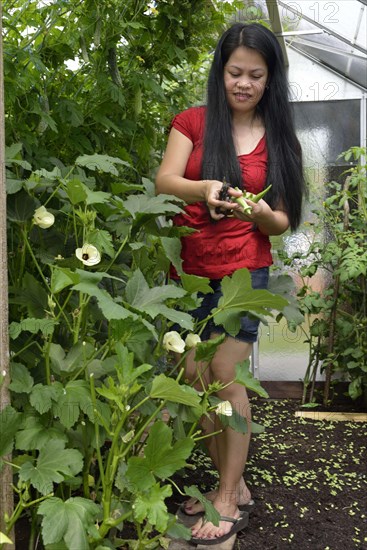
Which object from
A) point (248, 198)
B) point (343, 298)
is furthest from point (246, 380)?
point (343, 298)

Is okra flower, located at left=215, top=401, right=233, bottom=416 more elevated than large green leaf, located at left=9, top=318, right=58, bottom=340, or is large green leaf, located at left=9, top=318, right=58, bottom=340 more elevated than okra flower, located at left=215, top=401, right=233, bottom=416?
large green leaf, located at left=9, top=318, right=58, bottom=340

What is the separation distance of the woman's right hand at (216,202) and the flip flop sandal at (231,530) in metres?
0.79

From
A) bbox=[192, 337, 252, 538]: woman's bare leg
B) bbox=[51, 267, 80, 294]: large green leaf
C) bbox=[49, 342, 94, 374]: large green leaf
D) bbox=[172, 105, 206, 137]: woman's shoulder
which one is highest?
bbox=[172, 105, 206, 137]: woman's shoulder

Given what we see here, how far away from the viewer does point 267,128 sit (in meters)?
2.01

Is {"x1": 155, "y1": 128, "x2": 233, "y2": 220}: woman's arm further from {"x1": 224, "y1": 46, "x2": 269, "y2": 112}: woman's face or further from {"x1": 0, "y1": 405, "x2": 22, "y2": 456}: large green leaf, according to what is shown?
{"x1": 0, "y1": 405, "x2": 22, "y2": 456}: large green leaf

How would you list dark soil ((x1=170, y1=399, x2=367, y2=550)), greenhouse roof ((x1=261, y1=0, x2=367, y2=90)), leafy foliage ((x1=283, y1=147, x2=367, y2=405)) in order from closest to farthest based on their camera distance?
dark soil ((x1=170, y1=399, x2=367, y2=550)) → leafy foliage ((x1=283, y1=147, x2=367, y2=405)) → greenhouse roof ((x1=261, y1=0, x2=367, y2=90))

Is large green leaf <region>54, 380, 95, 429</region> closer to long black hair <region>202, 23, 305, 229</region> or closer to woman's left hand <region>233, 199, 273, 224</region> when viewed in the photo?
woman's left hand <region>233, 199, 273, 224</region>

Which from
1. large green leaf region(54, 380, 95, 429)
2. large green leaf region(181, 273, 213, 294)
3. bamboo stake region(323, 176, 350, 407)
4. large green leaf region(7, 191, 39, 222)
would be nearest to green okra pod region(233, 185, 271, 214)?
large green leaf region(181, 273, 213, 294)

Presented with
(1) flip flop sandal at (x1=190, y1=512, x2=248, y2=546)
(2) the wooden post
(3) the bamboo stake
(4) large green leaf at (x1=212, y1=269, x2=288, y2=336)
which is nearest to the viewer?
(2) the wooden post

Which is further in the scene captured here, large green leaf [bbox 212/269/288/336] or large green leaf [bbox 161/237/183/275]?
large green leaf [bbox 161/237/183/275]

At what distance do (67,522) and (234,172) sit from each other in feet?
3.33

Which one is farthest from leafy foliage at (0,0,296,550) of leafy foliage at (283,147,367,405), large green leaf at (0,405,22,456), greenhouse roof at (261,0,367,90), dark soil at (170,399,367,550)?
greenhouse roof at (261,0,367,90)

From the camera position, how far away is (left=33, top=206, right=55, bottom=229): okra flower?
147cm

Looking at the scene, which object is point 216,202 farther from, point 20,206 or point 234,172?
point 20,206
